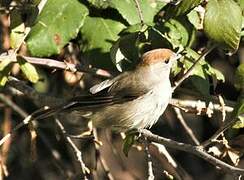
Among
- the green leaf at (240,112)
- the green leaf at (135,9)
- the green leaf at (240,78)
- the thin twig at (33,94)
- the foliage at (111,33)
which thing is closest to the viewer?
the green leaf at (240,112)

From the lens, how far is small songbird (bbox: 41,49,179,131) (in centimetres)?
365

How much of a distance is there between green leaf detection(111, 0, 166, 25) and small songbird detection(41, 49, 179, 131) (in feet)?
0.76

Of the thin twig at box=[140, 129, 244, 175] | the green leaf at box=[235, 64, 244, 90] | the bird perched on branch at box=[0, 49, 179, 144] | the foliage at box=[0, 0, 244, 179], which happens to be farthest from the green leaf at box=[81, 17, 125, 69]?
the green leaf at box=[235, 64, 244, 90]

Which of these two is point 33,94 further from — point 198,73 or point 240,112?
point 240,112

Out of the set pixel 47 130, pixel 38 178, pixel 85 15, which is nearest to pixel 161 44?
pixel 85 15

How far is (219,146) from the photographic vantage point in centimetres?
365

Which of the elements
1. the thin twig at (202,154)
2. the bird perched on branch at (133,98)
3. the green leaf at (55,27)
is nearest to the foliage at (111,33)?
the green leaf at (55,27)

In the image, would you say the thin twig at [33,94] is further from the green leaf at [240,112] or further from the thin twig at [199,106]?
the green leaf at [240,112]

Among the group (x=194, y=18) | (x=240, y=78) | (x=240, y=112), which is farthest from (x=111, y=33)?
(x=240, y=112)

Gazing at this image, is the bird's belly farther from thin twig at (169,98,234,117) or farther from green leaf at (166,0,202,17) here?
green leaf at (166,0,202,17)

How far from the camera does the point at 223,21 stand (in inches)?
112

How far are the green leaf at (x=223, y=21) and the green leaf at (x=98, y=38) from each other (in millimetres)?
643

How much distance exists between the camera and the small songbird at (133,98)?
365 cm

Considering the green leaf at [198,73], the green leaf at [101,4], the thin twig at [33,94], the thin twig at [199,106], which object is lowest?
the thin twig at [199,106]
